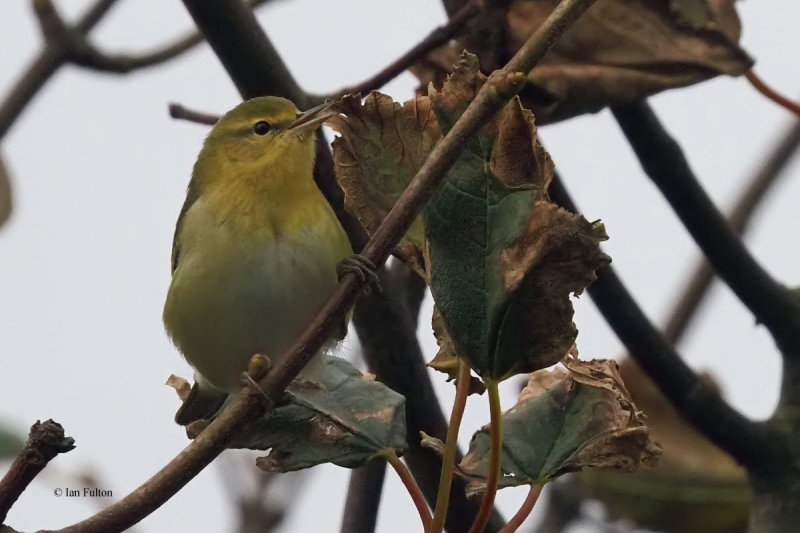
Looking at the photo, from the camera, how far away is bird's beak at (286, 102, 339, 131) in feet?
8.25

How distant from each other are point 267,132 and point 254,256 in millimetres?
514

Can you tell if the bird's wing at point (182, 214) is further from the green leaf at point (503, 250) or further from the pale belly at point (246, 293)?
the green leaf at point (503, 250)

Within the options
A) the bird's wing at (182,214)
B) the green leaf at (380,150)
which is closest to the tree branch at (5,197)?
the bird's wing at (182,214)

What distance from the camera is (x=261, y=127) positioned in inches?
114

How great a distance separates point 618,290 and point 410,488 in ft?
3.19

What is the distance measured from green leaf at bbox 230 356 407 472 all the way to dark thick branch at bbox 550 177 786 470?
68 cm

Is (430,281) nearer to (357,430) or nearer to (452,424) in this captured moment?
(452,424)

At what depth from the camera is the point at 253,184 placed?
2750 mm

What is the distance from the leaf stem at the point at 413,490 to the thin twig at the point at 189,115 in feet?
3.72

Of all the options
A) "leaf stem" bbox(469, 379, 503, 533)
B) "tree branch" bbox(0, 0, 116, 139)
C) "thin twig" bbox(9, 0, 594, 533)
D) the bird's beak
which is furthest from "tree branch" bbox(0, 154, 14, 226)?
"leaf stem" bbox(469, 379, 503, 533)

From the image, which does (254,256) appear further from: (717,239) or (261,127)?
(717,239)

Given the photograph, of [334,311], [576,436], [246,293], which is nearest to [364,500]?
[246,293]

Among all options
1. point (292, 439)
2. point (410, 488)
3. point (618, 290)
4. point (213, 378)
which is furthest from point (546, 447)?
point (213, 378)

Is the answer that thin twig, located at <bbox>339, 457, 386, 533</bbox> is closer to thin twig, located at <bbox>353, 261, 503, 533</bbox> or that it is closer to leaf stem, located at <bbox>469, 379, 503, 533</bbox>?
thin twig, located at <bbox>353, 261, 503, 533</bbox>
